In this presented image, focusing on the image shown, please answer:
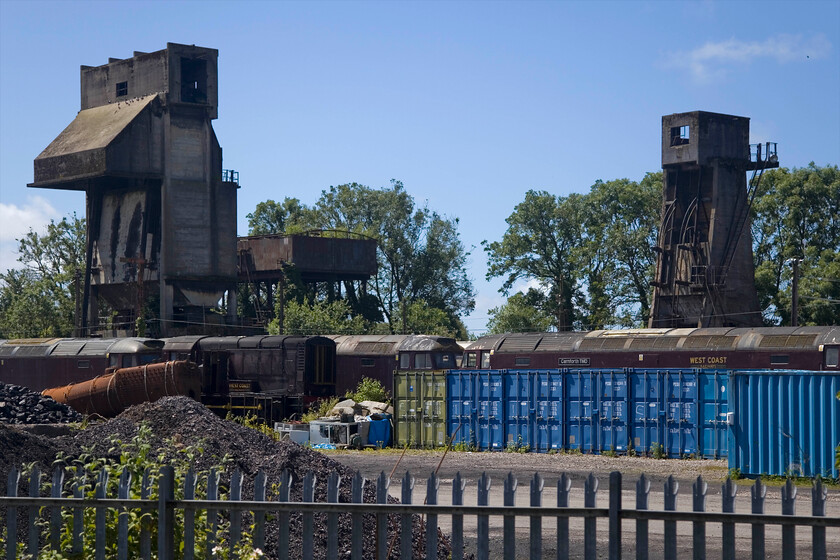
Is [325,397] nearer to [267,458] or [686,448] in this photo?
[686,448]

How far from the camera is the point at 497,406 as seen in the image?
107ft

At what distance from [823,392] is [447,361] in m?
19.1

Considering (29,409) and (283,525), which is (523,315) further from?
(283,525)

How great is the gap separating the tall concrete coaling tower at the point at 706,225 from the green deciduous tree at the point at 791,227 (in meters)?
7.14

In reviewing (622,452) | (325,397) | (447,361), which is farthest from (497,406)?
(325,397)

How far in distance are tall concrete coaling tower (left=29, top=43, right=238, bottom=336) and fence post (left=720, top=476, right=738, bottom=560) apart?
62.8m

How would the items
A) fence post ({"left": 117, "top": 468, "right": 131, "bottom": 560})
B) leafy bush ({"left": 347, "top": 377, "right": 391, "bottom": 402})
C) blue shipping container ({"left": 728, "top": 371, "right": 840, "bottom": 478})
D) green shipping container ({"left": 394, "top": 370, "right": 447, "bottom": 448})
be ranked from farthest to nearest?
leafy bush ({"left": 347, "top": 377, "right": 391, "bottom": 402}), green shipping container ({"left": 394, "top": 370, "right": 447, "bottom": 448}), blue shipping container ({"left": 728, "top": 371, "right": 840, "bottom": 478}), fence post ({"left": 117, "top": 468, "right": 131, "bottom": 560})

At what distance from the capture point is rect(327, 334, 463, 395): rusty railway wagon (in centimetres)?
4041

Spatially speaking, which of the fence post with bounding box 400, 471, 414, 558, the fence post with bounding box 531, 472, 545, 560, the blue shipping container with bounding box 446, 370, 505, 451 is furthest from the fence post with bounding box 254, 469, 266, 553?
the blue shipping container with bounding box 446, 370, 505, 451

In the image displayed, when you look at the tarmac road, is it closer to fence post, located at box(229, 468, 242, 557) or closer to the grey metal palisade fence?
the grey metal palisade fence

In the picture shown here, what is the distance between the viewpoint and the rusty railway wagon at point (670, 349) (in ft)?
105

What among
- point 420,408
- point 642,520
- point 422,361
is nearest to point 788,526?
point 642,520

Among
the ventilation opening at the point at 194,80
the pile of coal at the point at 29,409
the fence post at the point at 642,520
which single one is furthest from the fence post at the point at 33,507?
the ventilation opening at the point at 194,80

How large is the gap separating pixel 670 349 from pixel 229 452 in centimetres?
2329
